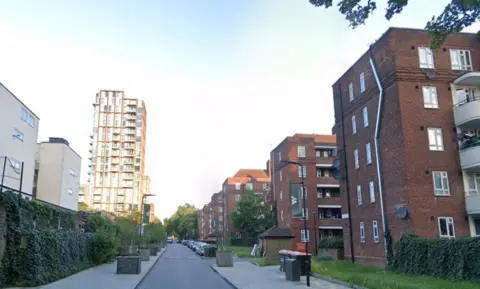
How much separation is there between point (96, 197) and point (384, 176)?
105205mm

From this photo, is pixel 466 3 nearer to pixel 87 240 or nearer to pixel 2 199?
pixel 2 199

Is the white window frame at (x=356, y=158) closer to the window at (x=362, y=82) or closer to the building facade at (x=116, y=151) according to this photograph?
the window at (x=362, y=82)

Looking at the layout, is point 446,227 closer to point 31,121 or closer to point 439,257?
point 439,257

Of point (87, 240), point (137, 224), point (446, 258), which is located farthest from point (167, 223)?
point (446, 258)

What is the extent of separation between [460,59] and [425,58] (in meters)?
2.44

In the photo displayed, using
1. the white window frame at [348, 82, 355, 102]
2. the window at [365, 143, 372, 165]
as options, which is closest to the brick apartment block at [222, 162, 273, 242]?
the white window frame at [348, 82, 355, 102]

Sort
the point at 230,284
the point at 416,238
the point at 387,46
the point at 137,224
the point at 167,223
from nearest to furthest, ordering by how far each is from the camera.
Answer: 1. the point at 230,284
2. the point at 416,238
3. the point at 387,46
4. the point at 137,224
5. the point at 167,223

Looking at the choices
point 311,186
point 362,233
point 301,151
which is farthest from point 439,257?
point 301,151

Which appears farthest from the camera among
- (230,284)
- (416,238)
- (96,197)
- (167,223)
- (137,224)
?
(167,223)

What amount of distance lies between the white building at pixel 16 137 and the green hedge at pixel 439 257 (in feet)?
85.3

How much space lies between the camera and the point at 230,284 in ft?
63.0

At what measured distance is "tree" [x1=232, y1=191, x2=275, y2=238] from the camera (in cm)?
7181

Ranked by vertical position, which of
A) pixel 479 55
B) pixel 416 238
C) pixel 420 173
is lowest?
pixel 416 238

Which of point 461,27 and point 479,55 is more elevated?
point 479,55
